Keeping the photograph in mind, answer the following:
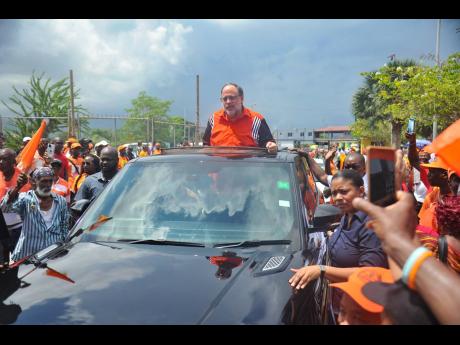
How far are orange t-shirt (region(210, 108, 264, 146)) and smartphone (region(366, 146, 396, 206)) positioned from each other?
370 centimetres

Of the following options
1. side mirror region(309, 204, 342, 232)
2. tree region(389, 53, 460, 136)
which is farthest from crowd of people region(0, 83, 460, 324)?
tree region(389, 53, 460, 136)

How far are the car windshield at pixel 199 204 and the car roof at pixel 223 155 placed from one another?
8 cm

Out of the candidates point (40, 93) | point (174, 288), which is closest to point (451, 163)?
point (174, 288)

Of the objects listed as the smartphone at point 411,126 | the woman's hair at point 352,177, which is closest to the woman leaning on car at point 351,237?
the woman's hair at point 352,177

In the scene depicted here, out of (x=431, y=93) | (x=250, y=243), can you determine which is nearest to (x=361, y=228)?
(x=250, y=243)

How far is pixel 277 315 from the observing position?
1975 mm

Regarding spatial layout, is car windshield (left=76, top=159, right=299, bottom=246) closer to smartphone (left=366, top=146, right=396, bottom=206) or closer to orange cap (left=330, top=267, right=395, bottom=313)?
orange cap (left=330, top=267, right=395, bottom=313)

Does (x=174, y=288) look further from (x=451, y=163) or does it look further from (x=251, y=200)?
(x=451, y=163)

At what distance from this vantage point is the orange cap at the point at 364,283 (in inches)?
57.7

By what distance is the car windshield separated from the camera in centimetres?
286

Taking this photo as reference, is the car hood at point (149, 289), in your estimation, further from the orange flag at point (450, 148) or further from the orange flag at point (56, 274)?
the orange flag at point (450, 148)

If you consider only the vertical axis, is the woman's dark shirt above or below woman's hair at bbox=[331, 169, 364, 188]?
below

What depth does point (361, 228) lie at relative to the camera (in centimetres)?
306
